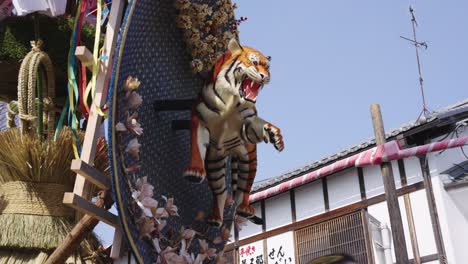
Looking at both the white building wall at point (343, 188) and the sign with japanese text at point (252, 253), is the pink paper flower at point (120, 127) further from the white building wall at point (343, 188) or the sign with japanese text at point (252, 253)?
the sign with japanese text at point (252, 253)

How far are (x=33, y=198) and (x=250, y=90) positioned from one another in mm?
1539

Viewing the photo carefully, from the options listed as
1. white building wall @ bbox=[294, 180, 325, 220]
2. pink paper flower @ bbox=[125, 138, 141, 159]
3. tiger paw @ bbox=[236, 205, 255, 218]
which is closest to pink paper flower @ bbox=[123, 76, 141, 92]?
pink paper flower @ bbox=[125, 138, 141, 159]

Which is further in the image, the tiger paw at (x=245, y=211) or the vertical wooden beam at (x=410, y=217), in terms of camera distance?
the vertical wooden beam at (x=410, y=217)

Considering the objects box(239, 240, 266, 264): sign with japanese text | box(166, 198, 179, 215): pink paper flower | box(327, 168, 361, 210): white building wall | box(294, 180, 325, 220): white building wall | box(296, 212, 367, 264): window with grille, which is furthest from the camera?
box(239, 240, 266, 264): sign with japanese text

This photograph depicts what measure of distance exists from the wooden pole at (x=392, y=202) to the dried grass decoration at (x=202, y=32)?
801cm

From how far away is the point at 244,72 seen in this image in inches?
145

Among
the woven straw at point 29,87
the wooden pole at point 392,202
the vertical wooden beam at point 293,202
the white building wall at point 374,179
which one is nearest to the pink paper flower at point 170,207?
the woven straw at point 29,87

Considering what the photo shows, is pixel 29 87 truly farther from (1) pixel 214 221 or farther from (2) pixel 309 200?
(2) pixel 309 200

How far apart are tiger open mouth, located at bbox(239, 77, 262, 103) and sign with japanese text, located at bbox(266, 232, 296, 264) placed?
11.6 meters

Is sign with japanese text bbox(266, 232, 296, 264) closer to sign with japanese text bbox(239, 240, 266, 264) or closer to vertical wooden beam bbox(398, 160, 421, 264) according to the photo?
sign with japanese text bbox(239, 240, 266, 264)

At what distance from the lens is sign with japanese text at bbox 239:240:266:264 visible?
15.7m

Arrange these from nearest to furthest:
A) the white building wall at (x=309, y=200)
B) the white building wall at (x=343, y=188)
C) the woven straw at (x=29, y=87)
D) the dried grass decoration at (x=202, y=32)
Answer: the woven straw at (x=29, y=87) → the dried grass decoration at (x=202, y=32) → the white building wall at (x=343, y=188) → the white building wall at (x=309, y=200)

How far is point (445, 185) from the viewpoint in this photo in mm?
12547

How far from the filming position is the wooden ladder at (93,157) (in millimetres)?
3203
